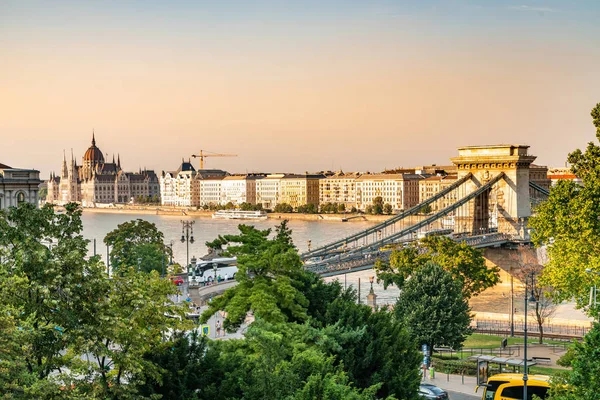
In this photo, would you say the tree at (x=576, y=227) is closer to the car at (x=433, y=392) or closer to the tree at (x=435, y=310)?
the tree at (x=435, y=310)

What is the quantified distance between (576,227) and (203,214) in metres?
134

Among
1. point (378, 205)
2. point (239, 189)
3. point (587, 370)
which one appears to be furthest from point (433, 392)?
point (239, 189)

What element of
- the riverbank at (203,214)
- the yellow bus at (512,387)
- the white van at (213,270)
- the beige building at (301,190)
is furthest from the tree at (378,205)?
the yellow bus at (512,387)

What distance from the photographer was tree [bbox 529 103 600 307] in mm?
23078

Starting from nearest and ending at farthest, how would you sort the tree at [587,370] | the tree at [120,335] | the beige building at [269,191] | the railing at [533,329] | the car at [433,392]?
1. the tree at [120,335]
2. the tree at [587,370]
3. the car at [433,392]
4. the railing at [533,329]
5. the beige building at [269,191]

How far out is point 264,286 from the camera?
1856cm

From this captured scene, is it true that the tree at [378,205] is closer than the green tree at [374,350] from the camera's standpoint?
No

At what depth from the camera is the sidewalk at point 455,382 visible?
21234 millimetres

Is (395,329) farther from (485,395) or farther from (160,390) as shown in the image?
(160,390)

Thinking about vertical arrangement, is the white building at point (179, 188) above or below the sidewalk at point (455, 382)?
above

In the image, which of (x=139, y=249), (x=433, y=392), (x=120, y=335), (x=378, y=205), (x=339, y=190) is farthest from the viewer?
(x=339, y=190)

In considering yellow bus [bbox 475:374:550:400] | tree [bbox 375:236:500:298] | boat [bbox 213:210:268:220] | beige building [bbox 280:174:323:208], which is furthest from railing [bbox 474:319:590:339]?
beige building [bbox 280:174:323:208]

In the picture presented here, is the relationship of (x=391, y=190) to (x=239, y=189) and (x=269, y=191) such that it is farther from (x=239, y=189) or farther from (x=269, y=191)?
(x=239, y=189)

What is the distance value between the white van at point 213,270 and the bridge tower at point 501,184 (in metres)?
14.7
